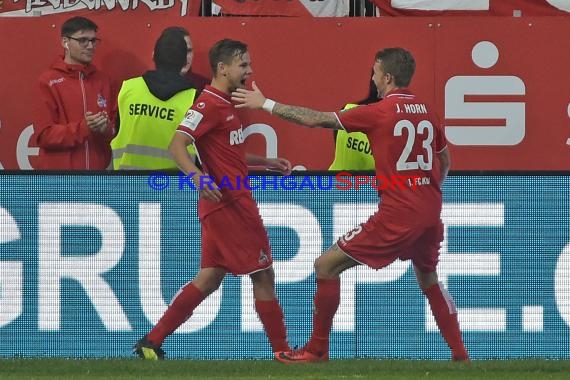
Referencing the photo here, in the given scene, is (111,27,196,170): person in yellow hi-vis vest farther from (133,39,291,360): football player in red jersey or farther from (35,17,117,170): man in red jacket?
(133,39,291,360): football player in red jersey

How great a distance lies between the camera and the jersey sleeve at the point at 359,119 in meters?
8.80

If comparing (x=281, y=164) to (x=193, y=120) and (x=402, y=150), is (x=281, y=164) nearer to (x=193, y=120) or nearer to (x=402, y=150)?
(x=193, y=120)

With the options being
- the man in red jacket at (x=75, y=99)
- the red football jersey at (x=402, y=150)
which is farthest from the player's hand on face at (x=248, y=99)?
the man in red jacket at (x=75, y=99)

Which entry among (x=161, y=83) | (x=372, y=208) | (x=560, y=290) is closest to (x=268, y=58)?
(x=161, y=83)

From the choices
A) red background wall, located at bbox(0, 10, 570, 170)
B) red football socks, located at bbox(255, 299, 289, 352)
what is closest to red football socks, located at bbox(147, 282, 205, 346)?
red football socks, located at bbox(255, 299, 289, 352)

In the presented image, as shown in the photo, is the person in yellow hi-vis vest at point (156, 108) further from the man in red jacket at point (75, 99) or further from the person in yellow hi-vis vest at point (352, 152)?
the person in yellow hi-vis vest at point (352, 152)

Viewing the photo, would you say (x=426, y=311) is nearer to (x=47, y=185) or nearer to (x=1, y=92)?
(x=47, y=185)

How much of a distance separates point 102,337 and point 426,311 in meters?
2.04

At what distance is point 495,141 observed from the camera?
11.9m

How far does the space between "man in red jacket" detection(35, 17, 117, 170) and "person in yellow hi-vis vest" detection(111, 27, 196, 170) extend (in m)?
0.33

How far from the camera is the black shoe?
9266 millimetres

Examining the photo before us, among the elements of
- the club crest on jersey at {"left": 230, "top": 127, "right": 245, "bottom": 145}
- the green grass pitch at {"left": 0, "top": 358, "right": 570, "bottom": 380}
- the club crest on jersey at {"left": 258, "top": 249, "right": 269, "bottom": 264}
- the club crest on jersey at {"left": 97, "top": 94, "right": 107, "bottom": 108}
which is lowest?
the green grass pitch at {"left": 0, "top": 358, "right": 570, "bottom": 380}

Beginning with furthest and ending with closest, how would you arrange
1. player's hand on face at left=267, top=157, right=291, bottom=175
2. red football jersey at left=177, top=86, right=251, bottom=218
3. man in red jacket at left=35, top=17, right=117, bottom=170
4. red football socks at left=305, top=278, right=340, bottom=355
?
man in red jacket at left=35, top=17, right=117, bottom=170
player's hand on face at left=267, top=157, right=291, bottom=175
red football jersey at left=177, top=86, right=251, bottom=218
red football socks at left=305, top=278, right=340, bottom=355

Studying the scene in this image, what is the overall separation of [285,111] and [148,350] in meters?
1.72
